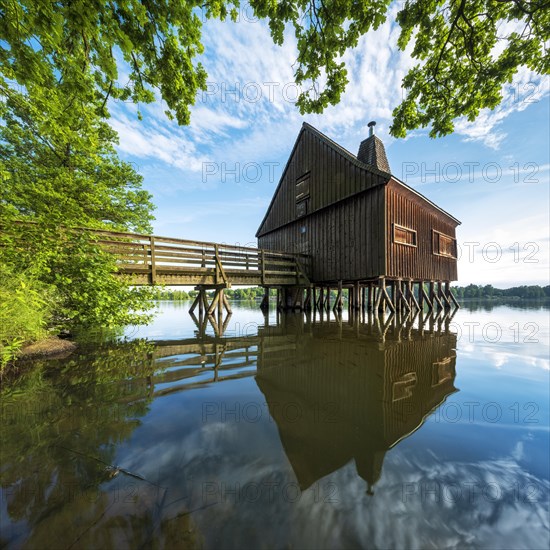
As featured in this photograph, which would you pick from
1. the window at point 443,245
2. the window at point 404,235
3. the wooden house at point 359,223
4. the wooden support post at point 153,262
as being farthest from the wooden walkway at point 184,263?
the window at point 443,245

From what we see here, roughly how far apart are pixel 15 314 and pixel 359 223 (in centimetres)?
1168

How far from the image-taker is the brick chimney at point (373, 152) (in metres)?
13.7

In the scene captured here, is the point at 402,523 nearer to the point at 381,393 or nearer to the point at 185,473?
the point at 185,473

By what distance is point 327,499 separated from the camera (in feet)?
4.35

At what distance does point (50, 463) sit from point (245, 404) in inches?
60.7

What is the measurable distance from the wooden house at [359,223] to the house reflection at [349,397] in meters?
6.83

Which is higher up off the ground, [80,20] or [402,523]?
[80,20]

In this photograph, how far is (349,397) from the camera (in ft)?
8.67

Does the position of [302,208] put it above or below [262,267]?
above

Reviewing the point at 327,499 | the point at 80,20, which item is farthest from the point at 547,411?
the point at 80,20

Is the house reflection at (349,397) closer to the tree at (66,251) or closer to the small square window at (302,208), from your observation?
the tree at (66,251)

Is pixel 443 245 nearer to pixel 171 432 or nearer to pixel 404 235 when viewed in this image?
pixel 404 235

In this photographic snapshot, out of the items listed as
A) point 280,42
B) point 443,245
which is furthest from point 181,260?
point 443,245

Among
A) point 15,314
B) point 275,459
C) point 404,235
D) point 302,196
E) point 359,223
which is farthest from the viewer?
point 302,196
